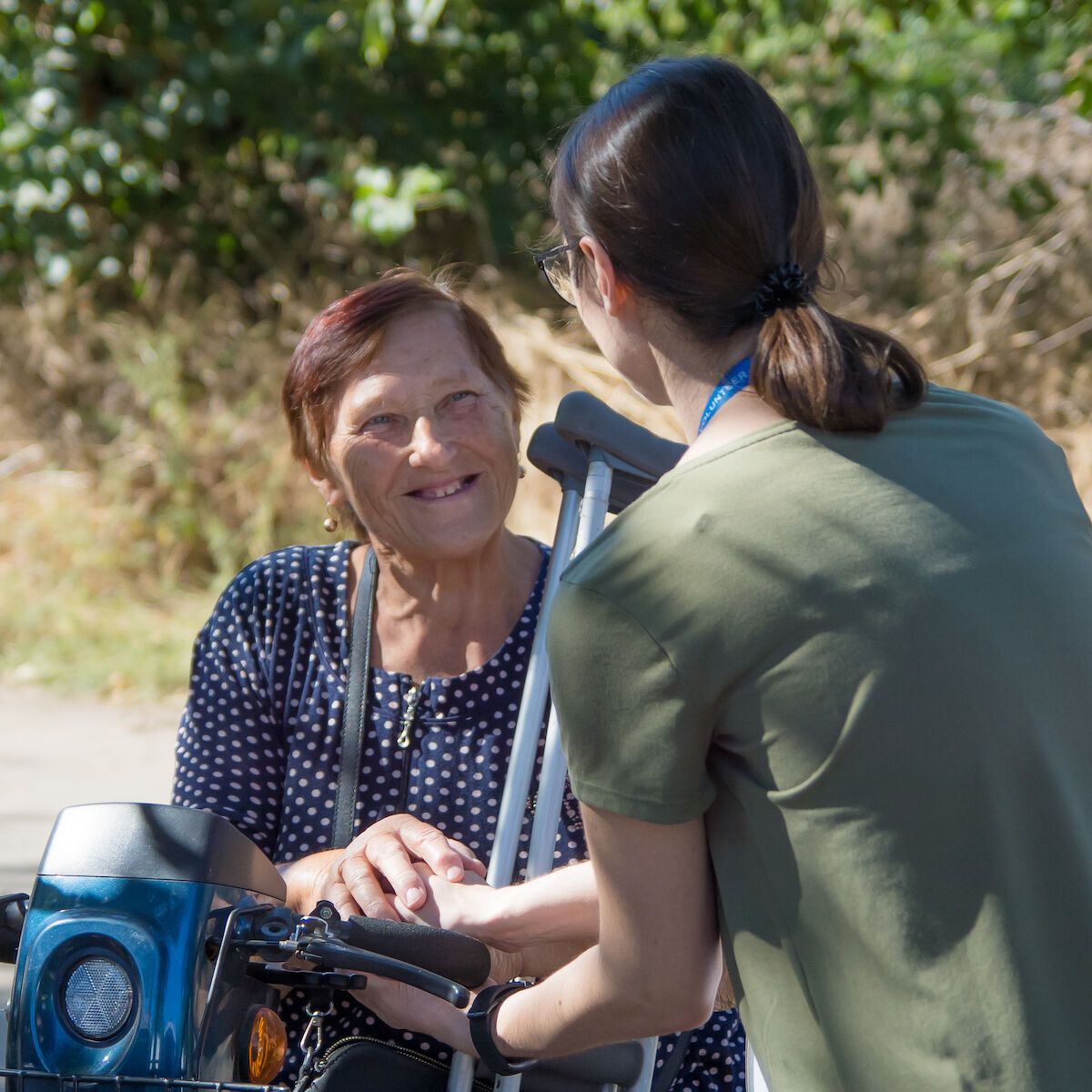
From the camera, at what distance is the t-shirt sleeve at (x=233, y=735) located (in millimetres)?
2254

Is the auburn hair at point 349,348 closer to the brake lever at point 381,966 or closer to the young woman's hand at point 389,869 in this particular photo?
the young woman's hand at point 389,869

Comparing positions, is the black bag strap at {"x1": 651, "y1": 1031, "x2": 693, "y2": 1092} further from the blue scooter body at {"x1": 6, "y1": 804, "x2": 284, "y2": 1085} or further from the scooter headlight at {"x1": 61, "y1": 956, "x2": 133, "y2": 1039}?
the scooter headlight at {"x1": 61, "y1": 956, "x2": 133, "y2": 1039}

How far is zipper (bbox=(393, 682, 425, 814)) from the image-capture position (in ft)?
7.38

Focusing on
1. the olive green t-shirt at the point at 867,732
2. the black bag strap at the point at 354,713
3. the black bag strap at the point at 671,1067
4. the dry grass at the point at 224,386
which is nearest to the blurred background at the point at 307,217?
the dry grass at the point at 224,386

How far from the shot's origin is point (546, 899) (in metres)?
1.65

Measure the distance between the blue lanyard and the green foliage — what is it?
219 inches

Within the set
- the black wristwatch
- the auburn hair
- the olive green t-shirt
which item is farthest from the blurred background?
the olive green t-shirt

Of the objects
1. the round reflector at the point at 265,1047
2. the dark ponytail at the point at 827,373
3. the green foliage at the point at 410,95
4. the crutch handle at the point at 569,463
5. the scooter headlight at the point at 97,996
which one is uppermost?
the green foliage at the point at 410,95

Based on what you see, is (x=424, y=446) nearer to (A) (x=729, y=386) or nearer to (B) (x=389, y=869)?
(B) (x=389, y=869)

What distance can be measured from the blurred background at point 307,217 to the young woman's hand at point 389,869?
4.30 meters

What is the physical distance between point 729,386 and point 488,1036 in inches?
28.3

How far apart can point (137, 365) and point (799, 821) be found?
736cm

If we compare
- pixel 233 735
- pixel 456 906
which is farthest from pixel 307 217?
pixel 456 906

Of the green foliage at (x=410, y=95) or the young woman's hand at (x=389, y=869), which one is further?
the green foliage at (x=410, y=95)
